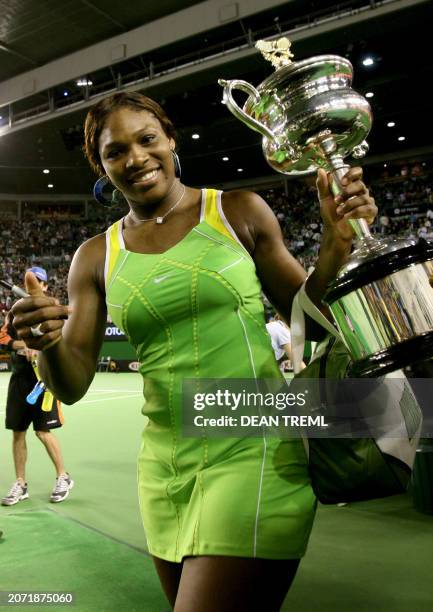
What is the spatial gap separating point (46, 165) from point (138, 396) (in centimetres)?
1787

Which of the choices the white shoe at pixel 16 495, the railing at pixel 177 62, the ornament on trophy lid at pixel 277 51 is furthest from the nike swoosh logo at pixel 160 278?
the railing at pixel 177 62

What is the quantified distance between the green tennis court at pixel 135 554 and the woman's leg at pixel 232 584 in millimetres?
1519

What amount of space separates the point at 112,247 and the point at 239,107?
20.6 inches

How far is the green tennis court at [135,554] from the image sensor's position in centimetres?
261

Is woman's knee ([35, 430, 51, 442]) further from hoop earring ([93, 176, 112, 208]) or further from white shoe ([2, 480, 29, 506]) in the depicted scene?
hoop earring ([93, 176, 112, 208])

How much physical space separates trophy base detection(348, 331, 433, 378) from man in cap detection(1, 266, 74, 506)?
388 centimetres

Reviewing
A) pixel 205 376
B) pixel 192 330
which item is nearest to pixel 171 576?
pixel 205 376

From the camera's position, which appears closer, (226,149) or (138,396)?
(138,396)

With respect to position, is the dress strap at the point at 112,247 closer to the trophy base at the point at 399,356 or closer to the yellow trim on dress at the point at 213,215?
the yellow trim on dress at the point at 213,215

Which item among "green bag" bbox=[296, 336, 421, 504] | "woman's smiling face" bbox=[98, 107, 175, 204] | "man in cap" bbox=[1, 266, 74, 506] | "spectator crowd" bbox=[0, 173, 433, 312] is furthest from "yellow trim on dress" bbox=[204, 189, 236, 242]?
"spectator crowd" bbox=[0, 173, 433, 312]

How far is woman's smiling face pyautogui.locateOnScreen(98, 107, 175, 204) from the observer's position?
1.53 metres

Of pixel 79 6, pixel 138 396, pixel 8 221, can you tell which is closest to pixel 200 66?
pixel 79 6

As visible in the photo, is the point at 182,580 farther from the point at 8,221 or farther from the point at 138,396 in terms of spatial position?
the point at 8,221

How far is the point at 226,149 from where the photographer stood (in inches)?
919
